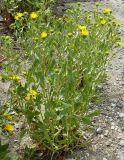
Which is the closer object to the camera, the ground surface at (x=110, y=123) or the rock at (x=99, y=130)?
the ground surface at (x=110, y=123)

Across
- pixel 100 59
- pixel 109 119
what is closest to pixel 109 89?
pixel 109 119

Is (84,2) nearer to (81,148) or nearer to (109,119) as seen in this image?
(109,119)

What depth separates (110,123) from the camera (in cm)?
328

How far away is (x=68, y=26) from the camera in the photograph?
358 cm

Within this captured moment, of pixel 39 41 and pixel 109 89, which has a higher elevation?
pixel 39 41

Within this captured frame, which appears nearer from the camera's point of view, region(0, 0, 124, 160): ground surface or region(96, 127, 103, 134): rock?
region(0, 0, 124, 160): ground surface

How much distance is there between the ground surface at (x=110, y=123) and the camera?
9.82ft

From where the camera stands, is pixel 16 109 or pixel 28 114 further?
pixel 16 109

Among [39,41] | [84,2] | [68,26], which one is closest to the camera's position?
[39,41]

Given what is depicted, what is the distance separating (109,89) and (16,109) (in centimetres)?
104

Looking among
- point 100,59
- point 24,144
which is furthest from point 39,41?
point 24,144

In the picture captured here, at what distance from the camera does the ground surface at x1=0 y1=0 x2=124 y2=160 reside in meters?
2.99

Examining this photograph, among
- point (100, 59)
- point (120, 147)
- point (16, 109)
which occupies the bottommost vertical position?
point (120, 147)

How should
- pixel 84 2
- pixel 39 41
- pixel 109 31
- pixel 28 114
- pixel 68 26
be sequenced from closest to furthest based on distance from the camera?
pixel 28 114
pixel 39 41
pixel 109 31
pixel 68 26
pixel 84 2
